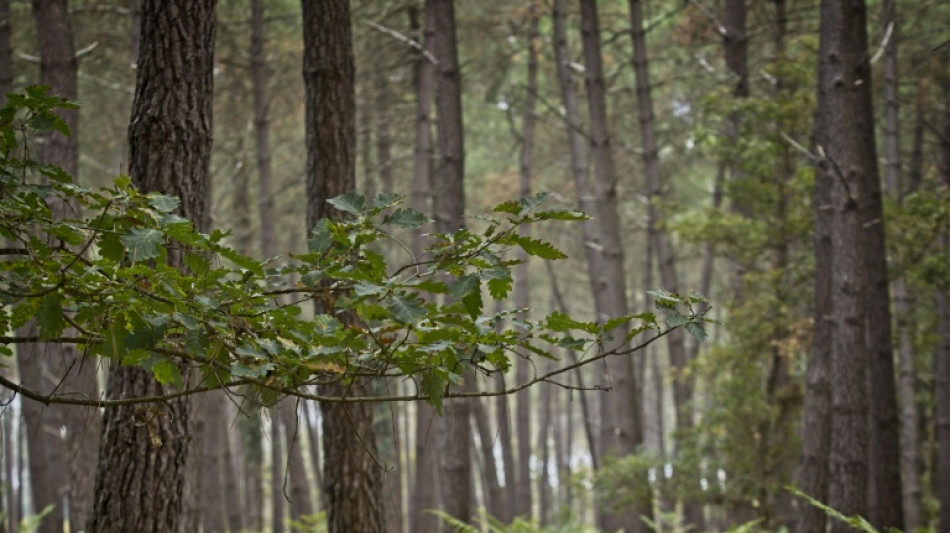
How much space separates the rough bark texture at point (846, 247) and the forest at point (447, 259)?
0.03 meters

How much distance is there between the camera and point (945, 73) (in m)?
16.6

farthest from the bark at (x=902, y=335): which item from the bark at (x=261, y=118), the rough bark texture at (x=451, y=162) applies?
the bark at (x=261, y=118)

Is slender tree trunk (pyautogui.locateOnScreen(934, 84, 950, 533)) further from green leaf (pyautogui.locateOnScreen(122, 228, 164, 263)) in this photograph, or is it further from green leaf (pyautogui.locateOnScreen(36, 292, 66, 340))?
green leaf (pyautogui.locateOnScreen(36, 292, 66, 340))

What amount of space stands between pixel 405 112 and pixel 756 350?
8773 mm

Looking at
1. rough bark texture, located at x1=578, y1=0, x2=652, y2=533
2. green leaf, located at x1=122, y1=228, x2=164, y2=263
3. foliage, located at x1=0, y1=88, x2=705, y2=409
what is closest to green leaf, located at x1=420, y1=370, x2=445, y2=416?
foliage, located at x1=0, y1=88, x2=705, y2=409

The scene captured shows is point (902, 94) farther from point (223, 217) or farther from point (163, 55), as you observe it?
point (163, 55)

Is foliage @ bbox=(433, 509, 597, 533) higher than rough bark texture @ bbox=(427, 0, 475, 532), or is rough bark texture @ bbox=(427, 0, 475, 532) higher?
rough bark texture @ bbox=(427, 0, 475, 532)

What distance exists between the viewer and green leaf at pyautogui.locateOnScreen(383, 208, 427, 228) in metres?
2.72

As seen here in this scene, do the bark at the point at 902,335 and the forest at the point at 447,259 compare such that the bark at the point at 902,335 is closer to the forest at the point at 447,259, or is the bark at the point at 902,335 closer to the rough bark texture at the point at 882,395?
the forest at the point at 447,259

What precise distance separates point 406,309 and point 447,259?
0.27 metres

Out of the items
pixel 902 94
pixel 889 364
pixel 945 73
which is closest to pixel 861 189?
pixel 889 364

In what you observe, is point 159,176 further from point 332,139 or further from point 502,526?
point 502,526

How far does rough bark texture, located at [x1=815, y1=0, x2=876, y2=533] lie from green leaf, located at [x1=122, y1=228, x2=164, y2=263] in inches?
303

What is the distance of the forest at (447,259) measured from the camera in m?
2.76
